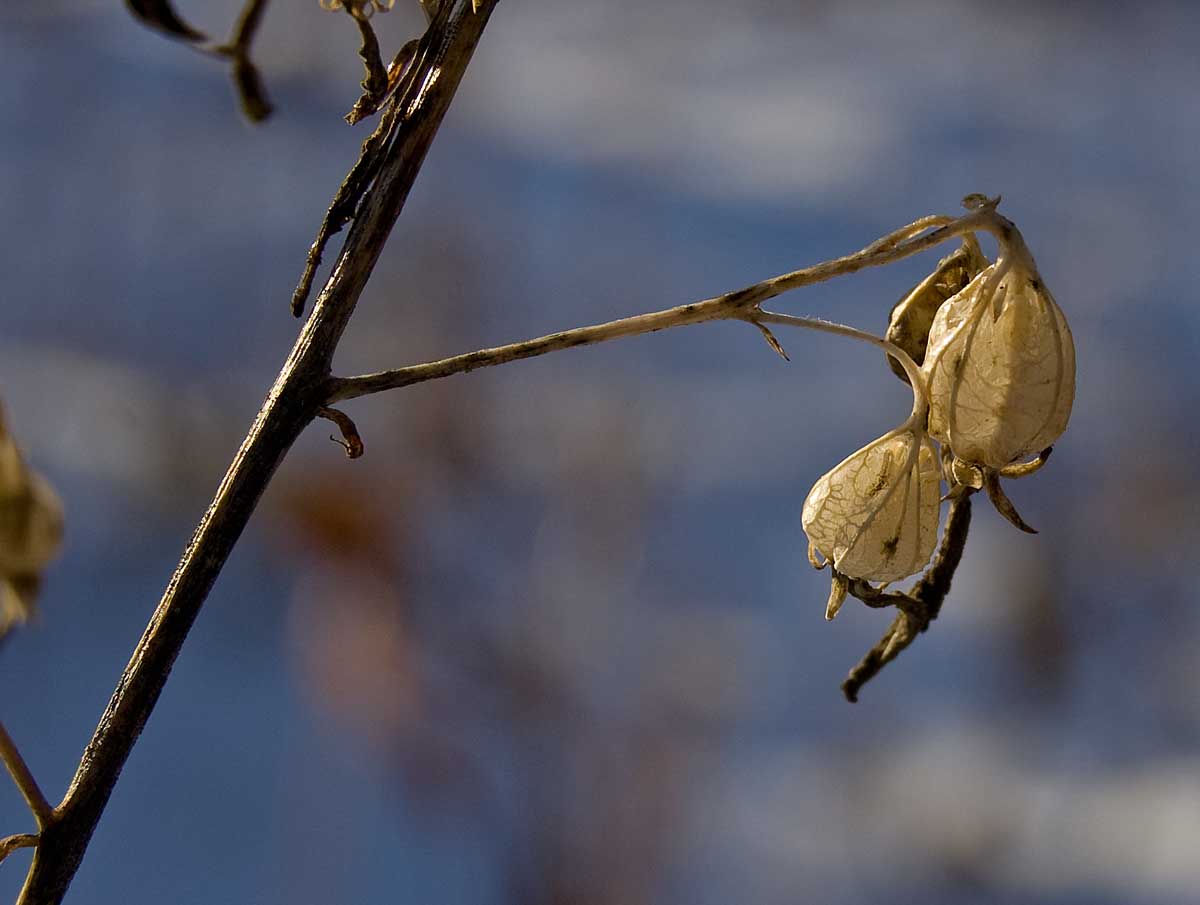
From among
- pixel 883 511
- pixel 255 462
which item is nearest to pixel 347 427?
pixel 255 462

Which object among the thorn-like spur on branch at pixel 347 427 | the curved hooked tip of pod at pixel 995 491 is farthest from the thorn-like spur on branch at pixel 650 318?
the curved hooked tip of pod at pixel 995 491

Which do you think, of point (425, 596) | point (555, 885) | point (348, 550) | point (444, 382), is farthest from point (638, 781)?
point (444, 382)

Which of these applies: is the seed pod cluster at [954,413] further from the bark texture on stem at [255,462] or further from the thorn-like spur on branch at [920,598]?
the bark texture on stem at [255,462]

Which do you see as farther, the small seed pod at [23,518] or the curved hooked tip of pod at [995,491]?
the curved hooked tip of pod at [995,491]

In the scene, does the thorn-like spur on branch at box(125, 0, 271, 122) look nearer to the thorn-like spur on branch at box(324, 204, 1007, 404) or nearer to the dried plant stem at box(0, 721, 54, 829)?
the thorn-like spur on branch at box(324, 204, 1007, 404)

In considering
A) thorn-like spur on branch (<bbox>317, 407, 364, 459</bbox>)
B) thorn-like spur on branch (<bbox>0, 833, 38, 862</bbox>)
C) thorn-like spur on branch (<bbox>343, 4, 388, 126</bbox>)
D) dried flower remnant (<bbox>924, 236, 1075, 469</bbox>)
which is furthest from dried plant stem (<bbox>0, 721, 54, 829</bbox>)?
dried flower remnant (<bbox>924, 236, 1075, 469</bbox>)

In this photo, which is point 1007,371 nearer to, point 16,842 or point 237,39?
point 237,39

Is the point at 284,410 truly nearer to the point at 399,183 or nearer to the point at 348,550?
the point at 399,183
